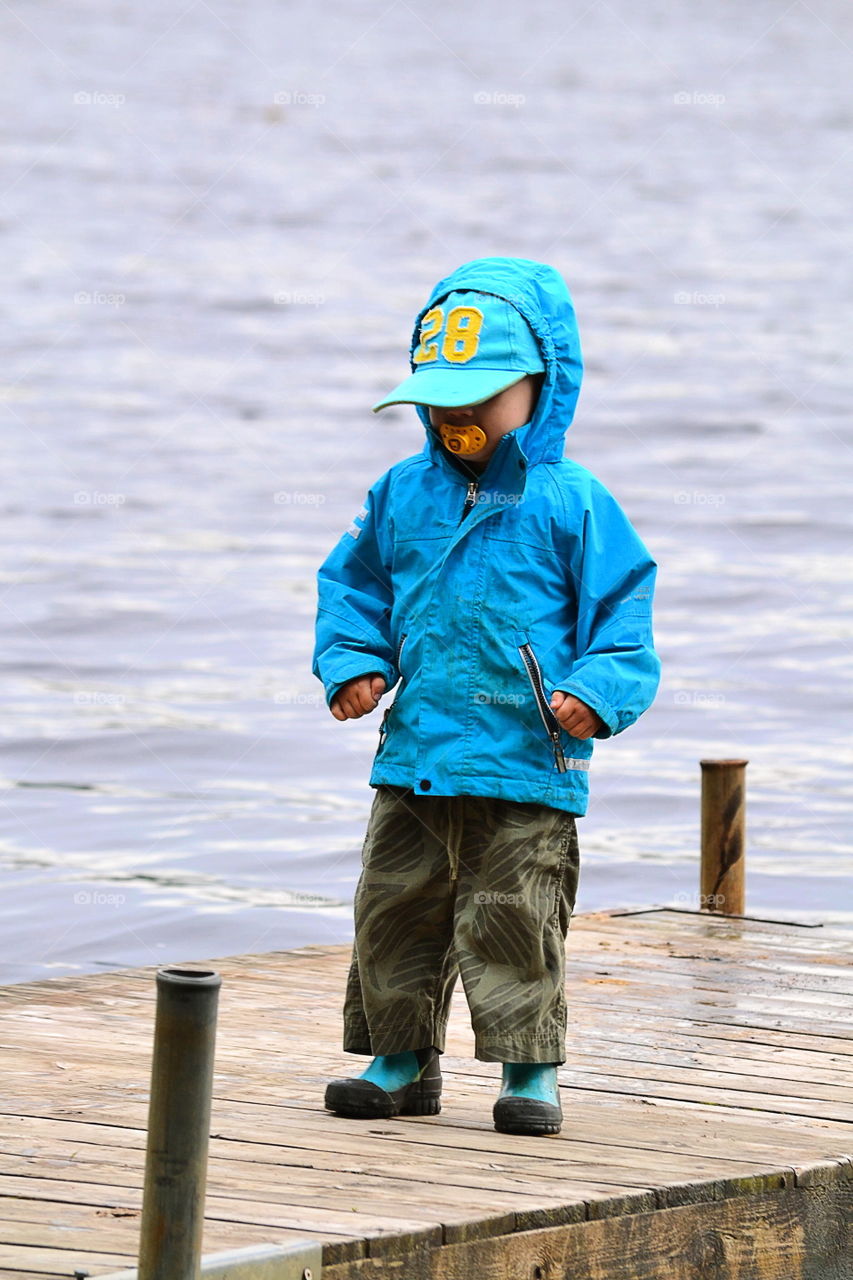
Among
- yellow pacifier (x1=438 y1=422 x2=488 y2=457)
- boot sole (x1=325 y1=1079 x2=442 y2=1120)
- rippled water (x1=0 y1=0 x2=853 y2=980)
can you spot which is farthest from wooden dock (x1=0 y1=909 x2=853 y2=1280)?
rippled water (x1=0 y1=0 x2=853 y2=980)

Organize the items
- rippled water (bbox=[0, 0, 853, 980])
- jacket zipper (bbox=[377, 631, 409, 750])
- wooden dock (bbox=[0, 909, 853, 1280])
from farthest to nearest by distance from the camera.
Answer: rippled water (bbox=[0, 0, 853, 980]), jacket zipper (bbox=[377, 631, 409, 750]), wooden dock (bbox=[0, 909, 853, 1280])

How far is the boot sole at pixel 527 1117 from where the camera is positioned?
13.3ft

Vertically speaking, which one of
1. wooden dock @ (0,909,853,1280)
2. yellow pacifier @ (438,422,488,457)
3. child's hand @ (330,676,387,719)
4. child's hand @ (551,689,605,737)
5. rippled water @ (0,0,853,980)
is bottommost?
wooden dock @ (0,909,853,1280)

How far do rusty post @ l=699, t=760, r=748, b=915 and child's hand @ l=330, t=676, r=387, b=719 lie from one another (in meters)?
2.70

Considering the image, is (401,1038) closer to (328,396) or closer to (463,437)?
(463,437)

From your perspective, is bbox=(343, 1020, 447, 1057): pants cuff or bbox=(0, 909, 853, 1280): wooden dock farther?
bbox=(343, 1020, 447, 1057): pants cuff

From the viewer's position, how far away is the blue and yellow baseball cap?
13.1 feet

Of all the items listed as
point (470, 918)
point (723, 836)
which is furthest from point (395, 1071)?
point (723, 836)

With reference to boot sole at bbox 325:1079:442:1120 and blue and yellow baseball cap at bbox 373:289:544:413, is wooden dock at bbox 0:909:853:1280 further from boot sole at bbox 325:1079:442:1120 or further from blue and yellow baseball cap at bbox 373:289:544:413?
blue and yellow baseball cap at bbox 373:289:544:413

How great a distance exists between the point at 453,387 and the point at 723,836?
→ 2971 millimetres

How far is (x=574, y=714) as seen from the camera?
3.91 m

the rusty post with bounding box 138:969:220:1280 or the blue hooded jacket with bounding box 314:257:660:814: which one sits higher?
the blue hooded jacket with bounding box 314:257:660:814

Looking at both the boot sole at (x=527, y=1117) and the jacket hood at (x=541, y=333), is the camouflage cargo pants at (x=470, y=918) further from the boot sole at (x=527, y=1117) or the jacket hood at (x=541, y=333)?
the jacket hood at (x=541, y=333)

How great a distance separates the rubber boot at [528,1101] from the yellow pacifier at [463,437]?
1085 millimetres
